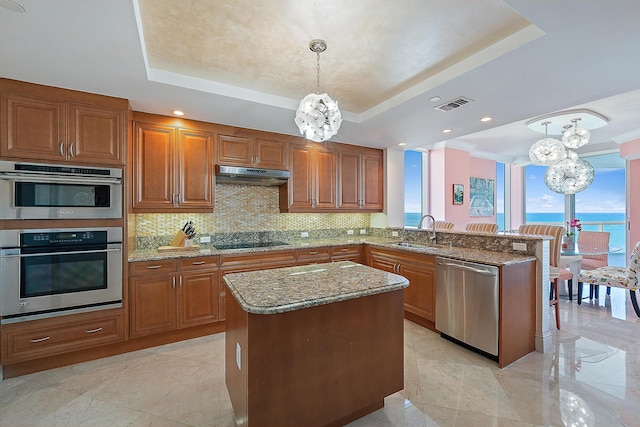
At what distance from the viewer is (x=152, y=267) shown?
2799 millimetres

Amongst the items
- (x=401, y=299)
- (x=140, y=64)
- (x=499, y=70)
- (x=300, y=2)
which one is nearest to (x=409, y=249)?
(x=401, y=299)

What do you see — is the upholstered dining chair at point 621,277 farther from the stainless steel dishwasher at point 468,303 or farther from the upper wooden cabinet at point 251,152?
the upper wooden cabinet at point 251,152

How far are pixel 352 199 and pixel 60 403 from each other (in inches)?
151

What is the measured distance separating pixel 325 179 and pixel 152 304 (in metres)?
2.72

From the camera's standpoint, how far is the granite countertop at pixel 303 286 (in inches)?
53.9

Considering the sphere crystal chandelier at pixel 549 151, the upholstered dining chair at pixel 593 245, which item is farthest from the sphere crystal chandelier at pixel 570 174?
the upholstered dining chair at pixel 593 245

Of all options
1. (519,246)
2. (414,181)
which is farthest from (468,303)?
(414,181)

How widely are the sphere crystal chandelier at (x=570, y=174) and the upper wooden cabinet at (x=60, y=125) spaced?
6.13 metres

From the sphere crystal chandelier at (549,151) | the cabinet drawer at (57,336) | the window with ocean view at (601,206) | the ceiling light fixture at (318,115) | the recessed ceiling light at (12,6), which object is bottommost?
the cabinet drawer at (57,336)

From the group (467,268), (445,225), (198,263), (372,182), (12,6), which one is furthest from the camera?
(445,225)

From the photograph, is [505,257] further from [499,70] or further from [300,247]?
[300,247]

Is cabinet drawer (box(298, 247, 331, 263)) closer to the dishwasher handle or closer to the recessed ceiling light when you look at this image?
the dishwasher handle

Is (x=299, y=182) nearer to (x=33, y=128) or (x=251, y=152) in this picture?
(x=251, y=152)

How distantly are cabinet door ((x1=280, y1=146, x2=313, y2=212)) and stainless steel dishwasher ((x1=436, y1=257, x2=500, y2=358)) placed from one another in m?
1.99
